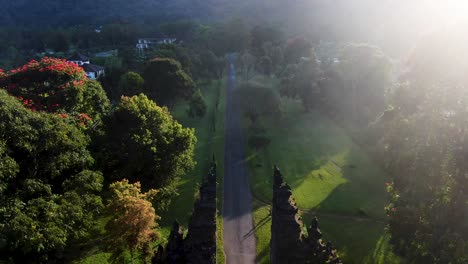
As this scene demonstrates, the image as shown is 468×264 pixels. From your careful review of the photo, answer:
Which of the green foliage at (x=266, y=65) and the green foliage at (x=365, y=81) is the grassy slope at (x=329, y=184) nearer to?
the green foliage at (x=365, y=81)

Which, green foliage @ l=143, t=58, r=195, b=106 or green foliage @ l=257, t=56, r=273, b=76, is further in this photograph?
green foliage @ l=257, t=56, r=273, b=76

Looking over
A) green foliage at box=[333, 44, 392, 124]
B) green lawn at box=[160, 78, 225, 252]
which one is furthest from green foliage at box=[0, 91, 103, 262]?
green foliage at box=[333, 44, 392, 124]

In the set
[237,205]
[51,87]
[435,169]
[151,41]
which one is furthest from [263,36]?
[435,169]

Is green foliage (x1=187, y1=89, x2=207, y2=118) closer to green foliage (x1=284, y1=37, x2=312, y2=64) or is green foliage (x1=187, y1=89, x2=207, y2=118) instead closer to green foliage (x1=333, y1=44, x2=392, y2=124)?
green foliage (x1=333, y1=44, x2=392, y2=124)

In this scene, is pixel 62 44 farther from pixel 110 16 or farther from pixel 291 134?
pixel 291 134

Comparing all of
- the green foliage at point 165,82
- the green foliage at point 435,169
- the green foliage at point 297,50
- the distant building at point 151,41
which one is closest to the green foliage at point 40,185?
the green foliage at point 435,169
